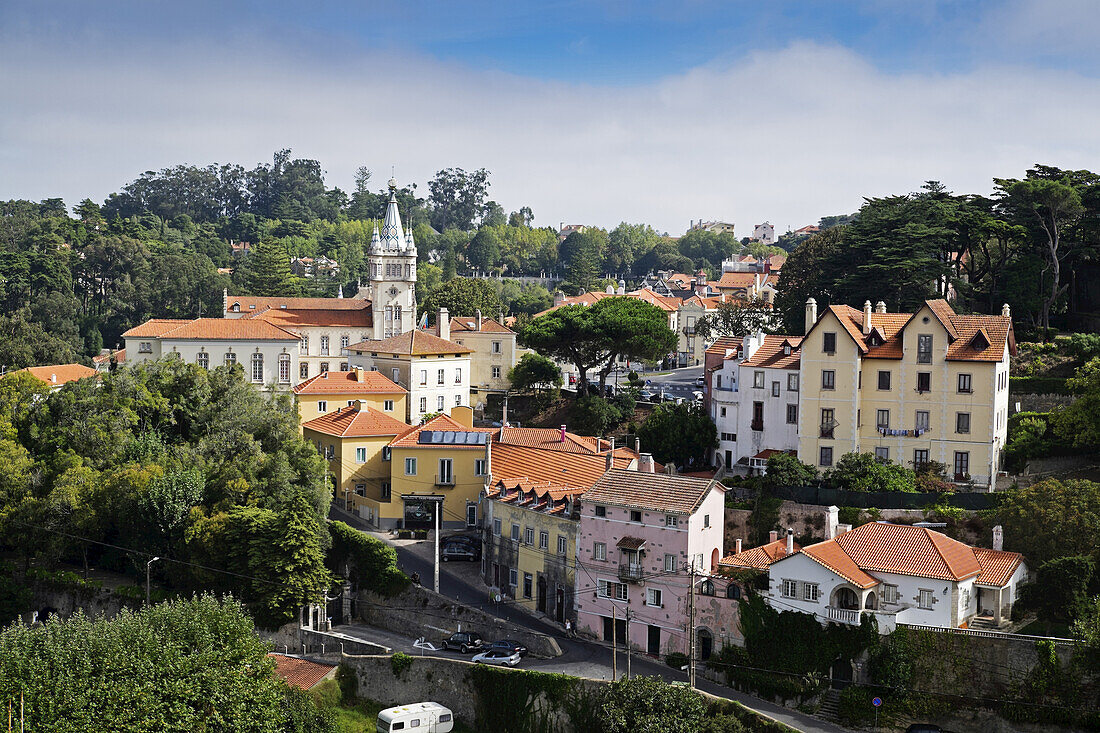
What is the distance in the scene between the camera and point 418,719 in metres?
42.8

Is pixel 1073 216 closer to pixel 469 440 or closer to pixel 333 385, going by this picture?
pixel 469 440

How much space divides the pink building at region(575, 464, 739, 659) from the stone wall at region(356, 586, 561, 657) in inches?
116

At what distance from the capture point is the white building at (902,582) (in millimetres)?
42875

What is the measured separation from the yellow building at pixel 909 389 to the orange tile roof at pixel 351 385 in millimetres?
27646

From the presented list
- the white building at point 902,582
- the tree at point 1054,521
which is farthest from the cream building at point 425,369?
the tree at point 1054,521

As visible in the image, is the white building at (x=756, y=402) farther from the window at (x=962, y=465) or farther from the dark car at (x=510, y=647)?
the dark car at (x=510, y=647)

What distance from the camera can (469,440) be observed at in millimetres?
58250

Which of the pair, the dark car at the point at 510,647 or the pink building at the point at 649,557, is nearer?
the dark car at the point at 510,647

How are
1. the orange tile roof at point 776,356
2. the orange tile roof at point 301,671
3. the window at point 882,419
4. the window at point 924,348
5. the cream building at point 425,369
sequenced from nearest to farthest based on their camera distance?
the orange tile roof at point 301,671 < the window at point 924,348 < the window at point 882,419 < the orange tile roof at point 776,356 < the cream building at point 425,369

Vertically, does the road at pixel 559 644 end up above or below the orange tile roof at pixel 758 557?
below

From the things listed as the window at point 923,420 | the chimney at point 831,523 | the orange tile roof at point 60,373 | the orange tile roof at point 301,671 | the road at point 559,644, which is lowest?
the orange tile roof at point 301,671

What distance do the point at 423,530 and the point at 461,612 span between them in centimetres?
998

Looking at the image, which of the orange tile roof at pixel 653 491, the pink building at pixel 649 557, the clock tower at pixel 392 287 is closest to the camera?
the pink building at pixel 649 557

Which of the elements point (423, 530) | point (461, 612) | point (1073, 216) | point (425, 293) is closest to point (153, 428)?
point (423, 530)
